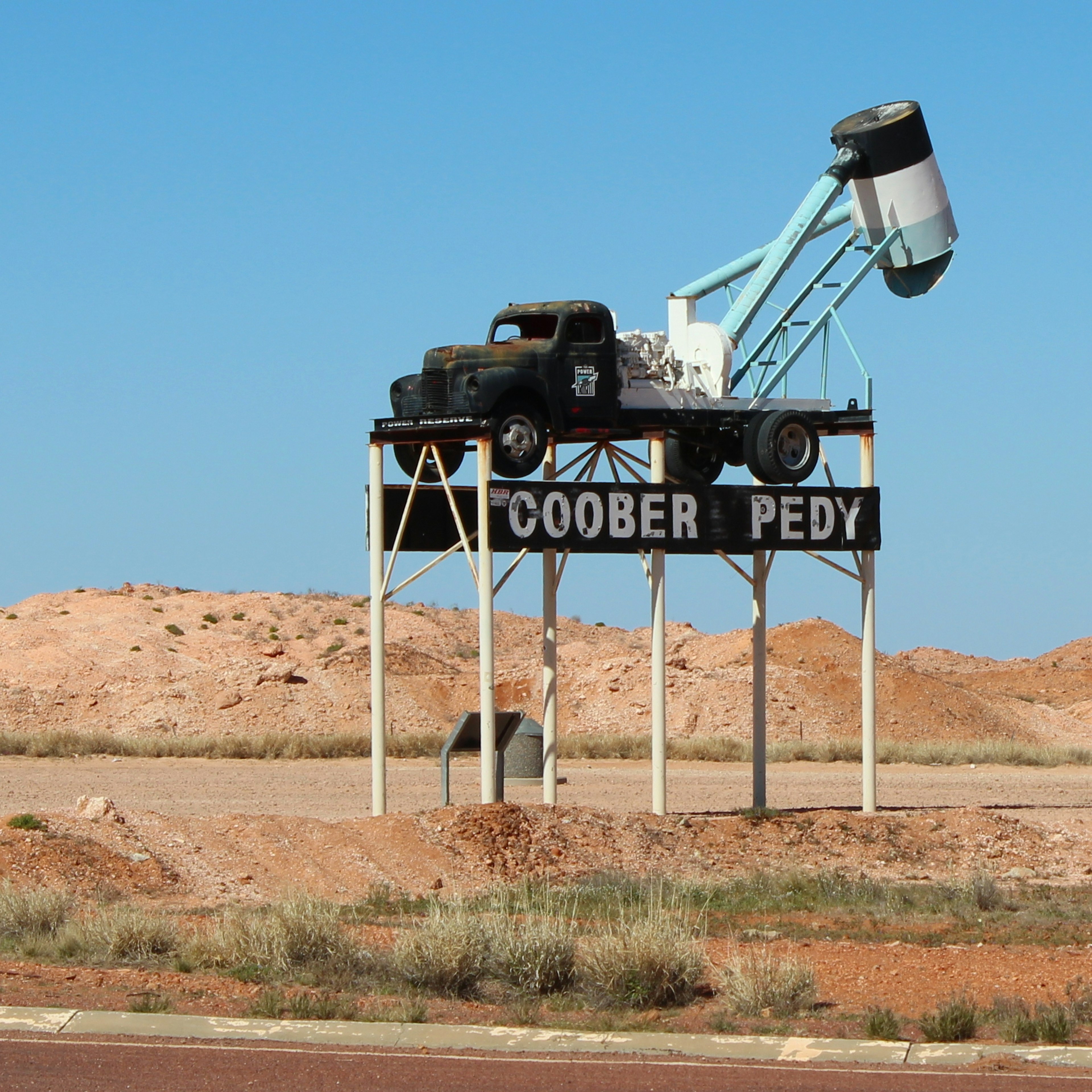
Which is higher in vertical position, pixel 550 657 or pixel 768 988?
pixel 550 657

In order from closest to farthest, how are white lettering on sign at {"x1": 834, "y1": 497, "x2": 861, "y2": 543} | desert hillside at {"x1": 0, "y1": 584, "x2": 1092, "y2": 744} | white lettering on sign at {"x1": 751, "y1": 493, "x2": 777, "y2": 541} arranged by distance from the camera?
white lettering on sign at {"x1": 751, "y1": 493, "x2": 777, "y2": 541}
white lettering on sign at {"x1": 834, "y1": 497, "x2": 861, "y2": 543}
desert hillside at {"x1": 0, "y1": 584, "x2": 1092, "y2": 744}

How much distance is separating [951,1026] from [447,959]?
379 cm

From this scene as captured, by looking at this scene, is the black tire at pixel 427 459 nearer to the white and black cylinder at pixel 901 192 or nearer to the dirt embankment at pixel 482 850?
the dirt embankment at pixel 482 850

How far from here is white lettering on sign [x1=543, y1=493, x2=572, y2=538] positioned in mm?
23016

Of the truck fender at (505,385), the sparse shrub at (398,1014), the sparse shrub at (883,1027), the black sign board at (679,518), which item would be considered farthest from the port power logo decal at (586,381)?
the sparse shrub at (883,1027)

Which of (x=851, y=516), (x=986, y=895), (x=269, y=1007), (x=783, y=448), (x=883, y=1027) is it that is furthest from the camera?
(x=851, y=516)

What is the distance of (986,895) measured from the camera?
711 inches

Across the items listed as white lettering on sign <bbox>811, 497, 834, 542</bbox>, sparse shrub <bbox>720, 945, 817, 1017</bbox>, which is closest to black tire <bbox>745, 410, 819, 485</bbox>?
white lettering on sign <bbox>811, 497, 834, 542</bbox>

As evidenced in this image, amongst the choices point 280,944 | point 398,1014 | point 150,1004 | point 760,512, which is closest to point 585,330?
point 760,512

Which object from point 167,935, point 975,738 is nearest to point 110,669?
point 975,738

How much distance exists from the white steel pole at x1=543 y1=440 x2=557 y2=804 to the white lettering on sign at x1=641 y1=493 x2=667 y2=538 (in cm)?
129

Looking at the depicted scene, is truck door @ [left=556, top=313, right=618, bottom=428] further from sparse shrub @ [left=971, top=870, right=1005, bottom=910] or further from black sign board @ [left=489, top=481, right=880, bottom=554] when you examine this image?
sparse shrub @ [left=971, top=870, right=1005, bottom=910]

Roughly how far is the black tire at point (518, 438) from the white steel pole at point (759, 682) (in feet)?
14.0

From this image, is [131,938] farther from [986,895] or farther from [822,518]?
[822,518]
